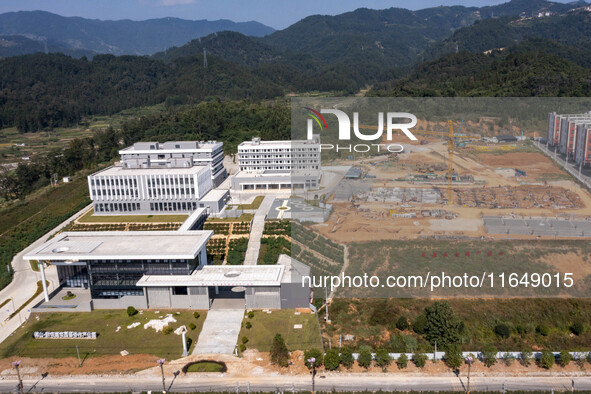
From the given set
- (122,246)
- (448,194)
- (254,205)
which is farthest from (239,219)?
(448,194)

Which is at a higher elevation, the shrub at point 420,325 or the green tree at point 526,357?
the shrub at point 420,325

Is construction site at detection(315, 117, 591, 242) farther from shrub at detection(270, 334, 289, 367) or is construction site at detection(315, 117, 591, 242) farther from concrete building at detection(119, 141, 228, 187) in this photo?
concrete building at detection(119, 141, 228, 187)

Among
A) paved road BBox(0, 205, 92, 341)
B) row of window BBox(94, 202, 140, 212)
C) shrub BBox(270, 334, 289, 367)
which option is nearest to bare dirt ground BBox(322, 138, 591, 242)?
shrub BBox(270, 334, 289, 367)

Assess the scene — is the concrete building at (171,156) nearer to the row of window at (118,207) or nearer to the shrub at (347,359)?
the row of window at (118,207)

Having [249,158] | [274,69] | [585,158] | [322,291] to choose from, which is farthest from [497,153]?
[274,69]

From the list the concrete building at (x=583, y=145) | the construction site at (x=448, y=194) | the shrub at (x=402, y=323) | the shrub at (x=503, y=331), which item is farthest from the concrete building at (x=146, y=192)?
the concrete building at (x=583, y=145)

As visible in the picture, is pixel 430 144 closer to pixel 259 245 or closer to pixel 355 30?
pixel 259 245
